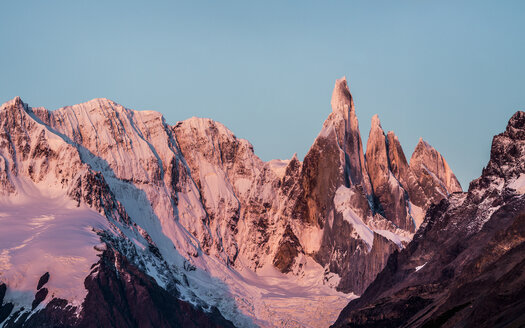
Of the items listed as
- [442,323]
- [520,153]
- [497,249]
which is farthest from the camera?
[520,153]

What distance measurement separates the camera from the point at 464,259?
609 ft

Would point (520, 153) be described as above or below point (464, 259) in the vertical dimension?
above

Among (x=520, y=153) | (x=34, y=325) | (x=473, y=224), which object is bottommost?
(x=34, y=325)

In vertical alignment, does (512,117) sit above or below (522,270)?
above

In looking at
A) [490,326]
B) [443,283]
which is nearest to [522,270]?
[490,326]

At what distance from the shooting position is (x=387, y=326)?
183750 mm

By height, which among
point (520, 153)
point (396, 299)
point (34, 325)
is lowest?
point (34, 325)

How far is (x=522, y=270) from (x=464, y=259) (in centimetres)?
5307

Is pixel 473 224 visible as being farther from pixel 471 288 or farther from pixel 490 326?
pixel 490 326

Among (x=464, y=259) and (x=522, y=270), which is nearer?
(x=522, y=270)

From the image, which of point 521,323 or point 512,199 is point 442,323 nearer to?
point 521,323

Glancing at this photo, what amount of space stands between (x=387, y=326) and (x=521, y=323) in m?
74.0

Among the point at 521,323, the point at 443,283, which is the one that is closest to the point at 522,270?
the point at 521,323

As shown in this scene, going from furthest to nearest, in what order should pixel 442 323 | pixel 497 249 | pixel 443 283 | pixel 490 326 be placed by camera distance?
1. pixel 443 283
2. pixel 497 249
3. pixel 442 323
4. pixel 490 326
